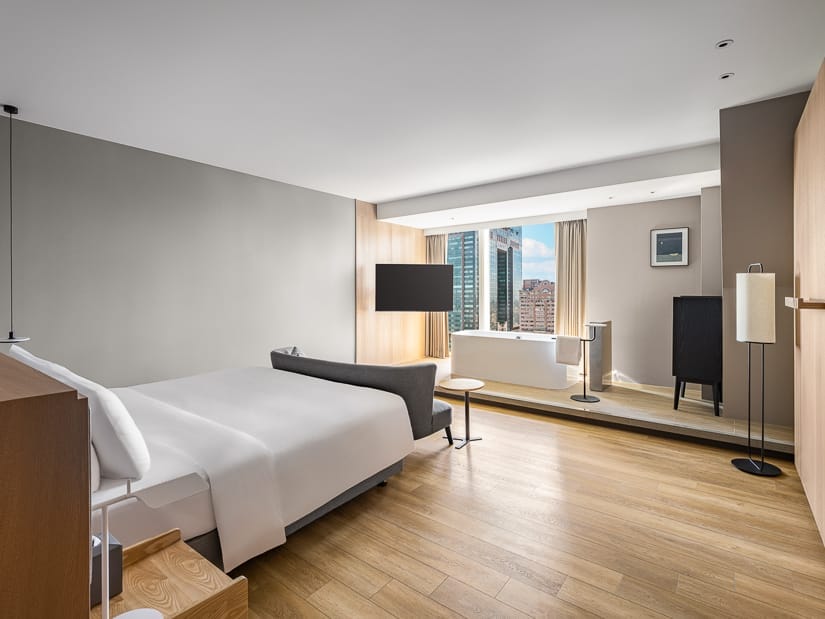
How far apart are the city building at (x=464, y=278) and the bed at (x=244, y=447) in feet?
13.9

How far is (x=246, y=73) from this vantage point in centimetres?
263

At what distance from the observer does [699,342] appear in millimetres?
3916

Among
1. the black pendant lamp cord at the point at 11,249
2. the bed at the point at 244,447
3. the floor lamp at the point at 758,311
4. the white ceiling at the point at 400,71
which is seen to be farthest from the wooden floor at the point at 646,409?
the black pendant lamp cord at the point at 11,249

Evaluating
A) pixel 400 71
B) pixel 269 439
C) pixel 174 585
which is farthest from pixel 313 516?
pixel 400 71

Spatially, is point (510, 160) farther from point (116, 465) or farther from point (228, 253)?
point (116, 465)

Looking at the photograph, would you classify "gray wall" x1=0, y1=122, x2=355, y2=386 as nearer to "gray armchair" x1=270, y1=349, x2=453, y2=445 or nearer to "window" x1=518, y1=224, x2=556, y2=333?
"gray armchair" x1=270, y1=349, x2=453, y2=445

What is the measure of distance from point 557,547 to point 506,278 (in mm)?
5158

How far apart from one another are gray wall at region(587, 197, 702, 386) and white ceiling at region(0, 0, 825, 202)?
1.41 metres

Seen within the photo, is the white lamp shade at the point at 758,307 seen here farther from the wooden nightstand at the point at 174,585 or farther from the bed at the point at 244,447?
the wooden nightstand at the point at 174,585

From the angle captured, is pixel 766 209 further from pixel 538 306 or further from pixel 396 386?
pixel 538 306

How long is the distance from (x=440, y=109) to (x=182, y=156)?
2671 millimetres

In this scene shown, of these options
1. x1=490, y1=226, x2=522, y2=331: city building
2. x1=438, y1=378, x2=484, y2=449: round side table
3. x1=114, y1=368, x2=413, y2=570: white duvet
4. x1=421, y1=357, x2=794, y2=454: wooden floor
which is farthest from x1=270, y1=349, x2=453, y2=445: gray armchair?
x1=490, y1=226, x2=522, y2=331: city building

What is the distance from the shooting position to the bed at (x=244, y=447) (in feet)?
4.25

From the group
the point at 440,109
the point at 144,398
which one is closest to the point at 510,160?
the point at 440,109
